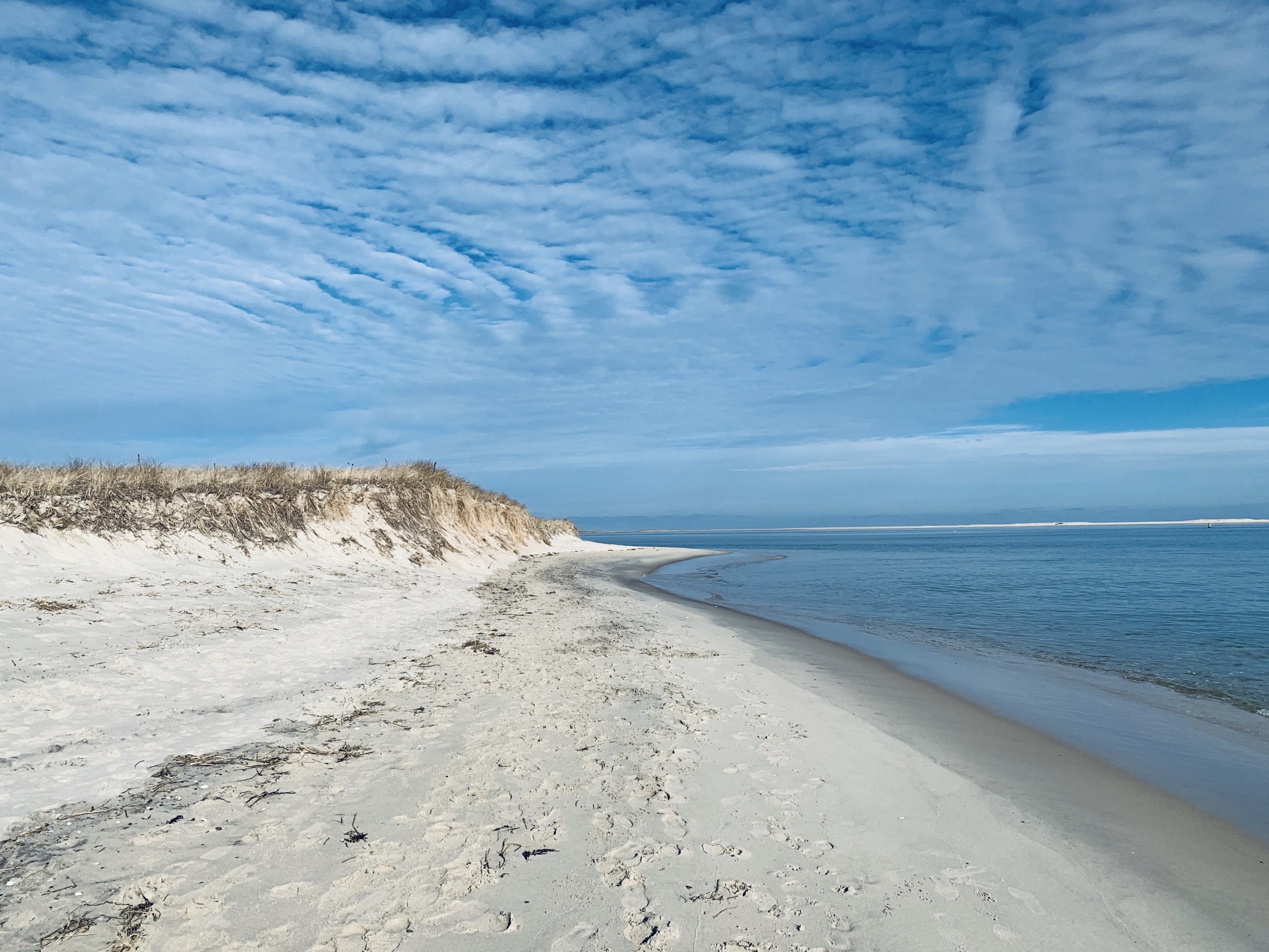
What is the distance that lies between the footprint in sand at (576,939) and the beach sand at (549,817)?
0.6 inches

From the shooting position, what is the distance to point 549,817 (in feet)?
15.1

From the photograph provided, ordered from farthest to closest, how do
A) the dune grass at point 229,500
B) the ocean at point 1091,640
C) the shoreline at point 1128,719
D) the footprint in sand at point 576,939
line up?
the dune grass at point 229,500 → the ocean at point 1091,640 → the shoreline at point 1128,719 → the footprint in sand at point 576,939

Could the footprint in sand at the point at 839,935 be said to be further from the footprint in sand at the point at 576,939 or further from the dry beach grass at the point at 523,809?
the footprint in sand at the point at 576,939

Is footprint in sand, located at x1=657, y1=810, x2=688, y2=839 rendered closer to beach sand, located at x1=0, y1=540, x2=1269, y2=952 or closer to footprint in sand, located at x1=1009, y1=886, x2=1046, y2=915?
beach sand, located at x1=0, y1=540, x2=1269, y2=952

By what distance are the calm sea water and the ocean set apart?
3.0 inches

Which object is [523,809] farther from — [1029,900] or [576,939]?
[1029,900]

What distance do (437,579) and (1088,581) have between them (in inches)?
934

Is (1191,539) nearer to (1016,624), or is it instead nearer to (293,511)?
(1016,624)

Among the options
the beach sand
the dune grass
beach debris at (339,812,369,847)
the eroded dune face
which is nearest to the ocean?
the beach sand

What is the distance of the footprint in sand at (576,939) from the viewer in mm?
3273

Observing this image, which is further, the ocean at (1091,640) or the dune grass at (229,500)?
the dune grass at (229,500)

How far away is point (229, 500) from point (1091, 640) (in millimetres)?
21202

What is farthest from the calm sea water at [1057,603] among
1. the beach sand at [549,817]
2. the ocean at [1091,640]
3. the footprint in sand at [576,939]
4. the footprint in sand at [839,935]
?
the footprint in sand at [576,939]

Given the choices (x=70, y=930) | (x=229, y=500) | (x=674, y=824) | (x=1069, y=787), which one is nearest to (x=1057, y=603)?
(x=1069, y=787)
